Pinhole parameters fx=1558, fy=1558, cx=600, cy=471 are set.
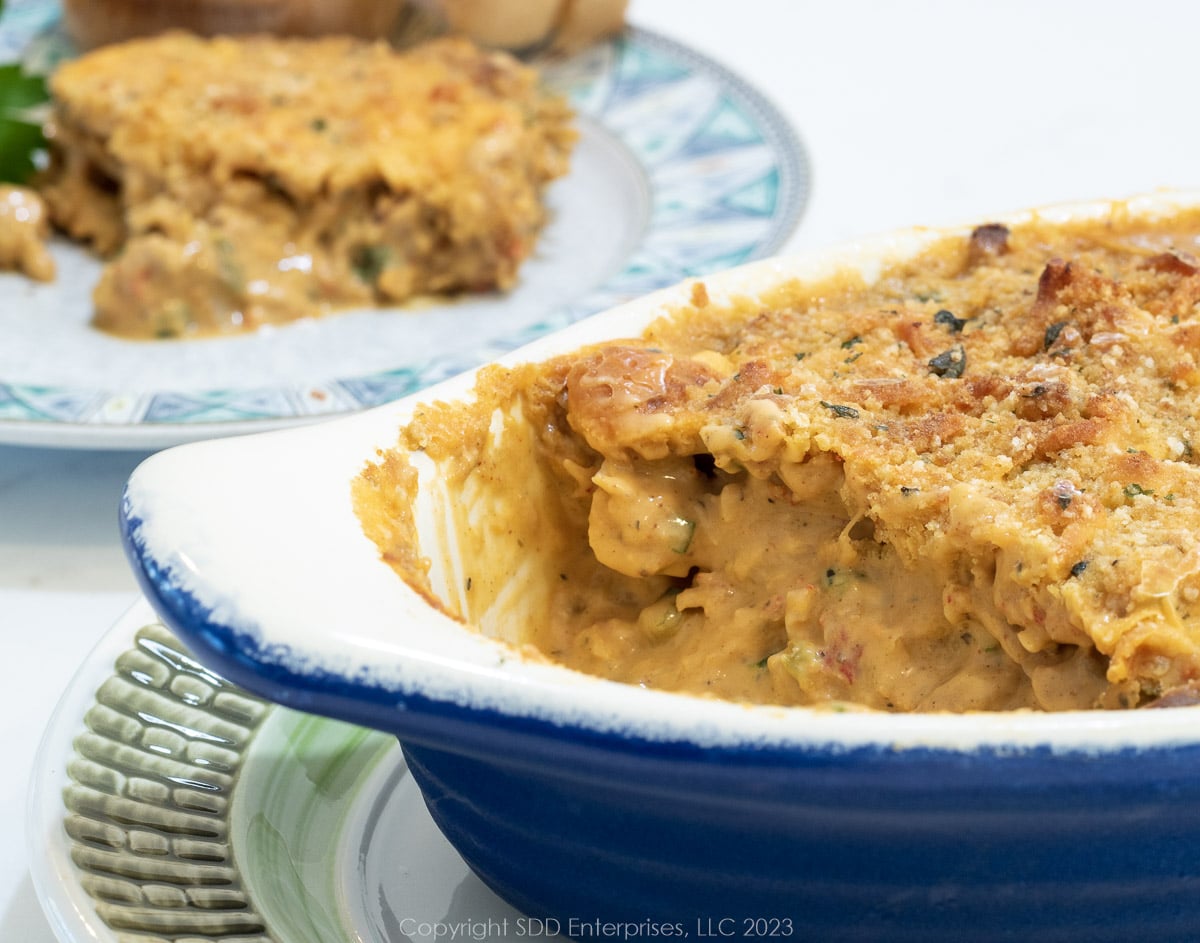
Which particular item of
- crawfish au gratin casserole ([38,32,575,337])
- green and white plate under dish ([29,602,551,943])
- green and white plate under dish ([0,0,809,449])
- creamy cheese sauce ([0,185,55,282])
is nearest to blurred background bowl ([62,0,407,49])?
green and white plate under dish ([0,0,809,449])

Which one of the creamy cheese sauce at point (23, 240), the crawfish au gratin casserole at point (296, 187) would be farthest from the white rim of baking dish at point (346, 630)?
the creamy cheese sauce at point (23, 240)

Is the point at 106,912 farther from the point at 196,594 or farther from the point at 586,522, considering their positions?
the point at 586,522

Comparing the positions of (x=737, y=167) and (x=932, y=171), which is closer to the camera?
(x=737, y=167)

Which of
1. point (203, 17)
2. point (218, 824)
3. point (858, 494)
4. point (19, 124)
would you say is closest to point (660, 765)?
point (858, 494)

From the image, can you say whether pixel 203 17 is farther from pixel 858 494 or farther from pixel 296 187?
pixel 858 494

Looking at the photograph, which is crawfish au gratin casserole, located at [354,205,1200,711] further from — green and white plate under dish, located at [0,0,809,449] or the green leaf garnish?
the green leaf garnish

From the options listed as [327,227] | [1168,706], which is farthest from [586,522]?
[327,227]
